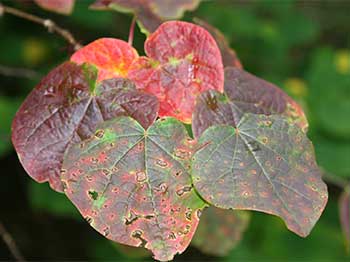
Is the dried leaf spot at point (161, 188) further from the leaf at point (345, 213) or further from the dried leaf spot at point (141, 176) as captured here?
the leaf at point (345, 213)

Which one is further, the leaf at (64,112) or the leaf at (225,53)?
the leaf at (225,53)

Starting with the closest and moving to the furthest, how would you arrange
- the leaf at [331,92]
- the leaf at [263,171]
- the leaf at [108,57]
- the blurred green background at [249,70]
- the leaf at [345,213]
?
the leaf at [263,171], the leaf at [108,57], the leaf at [345,213], the blurred green background at [249,70], the leaf at [331,92]

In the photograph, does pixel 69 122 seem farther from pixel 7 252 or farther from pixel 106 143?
pixel 7 252

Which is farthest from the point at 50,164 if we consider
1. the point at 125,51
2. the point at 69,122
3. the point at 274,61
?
the point at 274,61

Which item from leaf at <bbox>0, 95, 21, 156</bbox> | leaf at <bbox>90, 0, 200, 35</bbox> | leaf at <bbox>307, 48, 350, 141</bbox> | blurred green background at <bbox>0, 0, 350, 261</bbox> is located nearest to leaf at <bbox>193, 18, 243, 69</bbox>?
leaf at <bbox>90, 0, 200, 35</bbox>

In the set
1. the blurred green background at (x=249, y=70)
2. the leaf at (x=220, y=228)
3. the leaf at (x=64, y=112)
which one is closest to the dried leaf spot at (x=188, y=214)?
the leaf at (x=64, y=112)

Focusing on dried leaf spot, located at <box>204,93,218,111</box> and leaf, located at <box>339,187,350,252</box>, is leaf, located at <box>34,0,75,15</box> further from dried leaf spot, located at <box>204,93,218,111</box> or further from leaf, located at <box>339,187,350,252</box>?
Result: leaf, located at <box>339,187,350,252</box>

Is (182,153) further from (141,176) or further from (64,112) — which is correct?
(64,112)
